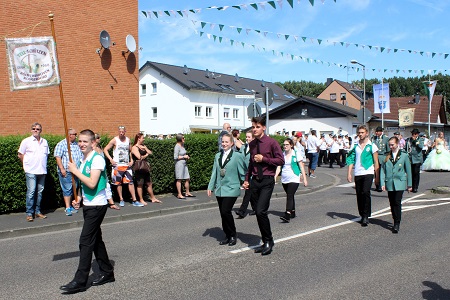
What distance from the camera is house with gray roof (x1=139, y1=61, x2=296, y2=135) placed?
51.8 meters

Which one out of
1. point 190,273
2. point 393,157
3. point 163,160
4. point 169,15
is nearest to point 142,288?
point 190,273

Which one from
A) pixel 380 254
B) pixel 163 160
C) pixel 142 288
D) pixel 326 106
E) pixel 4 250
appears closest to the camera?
pixel 142 288

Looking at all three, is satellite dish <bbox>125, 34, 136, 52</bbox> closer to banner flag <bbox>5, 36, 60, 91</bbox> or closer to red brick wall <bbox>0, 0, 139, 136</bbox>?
red brick wall <bbox>0, 0, 139, 136</bbox>

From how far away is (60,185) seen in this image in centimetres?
1131

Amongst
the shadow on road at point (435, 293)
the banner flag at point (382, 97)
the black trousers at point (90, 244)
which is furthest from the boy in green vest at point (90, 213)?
the banner flag at point (382, 97)

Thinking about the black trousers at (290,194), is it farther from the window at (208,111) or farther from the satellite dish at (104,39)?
the window at (208,111)

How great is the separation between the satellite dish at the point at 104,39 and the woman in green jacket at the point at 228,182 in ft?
34.4

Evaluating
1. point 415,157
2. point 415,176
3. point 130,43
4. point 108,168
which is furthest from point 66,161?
point 415,157

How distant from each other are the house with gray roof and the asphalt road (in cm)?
4152

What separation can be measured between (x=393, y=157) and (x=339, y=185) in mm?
8493

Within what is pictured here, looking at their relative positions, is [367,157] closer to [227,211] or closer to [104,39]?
[227,211]

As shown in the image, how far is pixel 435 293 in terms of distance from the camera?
16.8 feet

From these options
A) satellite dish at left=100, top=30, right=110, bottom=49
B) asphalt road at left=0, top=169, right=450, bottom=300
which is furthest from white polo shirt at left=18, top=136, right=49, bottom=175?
satellite dish at left=100, top=30, right=110, bottom=49

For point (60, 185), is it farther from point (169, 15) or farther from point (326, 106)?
point (326, 106)
